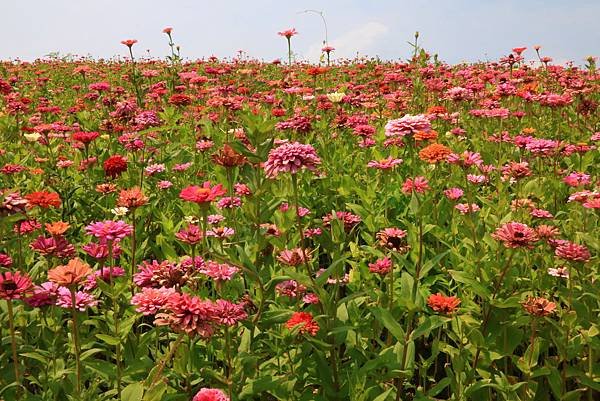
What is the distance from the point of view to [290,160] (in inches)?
81.7

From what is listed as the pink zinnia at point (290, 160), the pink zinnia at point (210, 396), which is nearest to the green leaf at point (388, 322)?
the pink zinnia at point (290, 160)

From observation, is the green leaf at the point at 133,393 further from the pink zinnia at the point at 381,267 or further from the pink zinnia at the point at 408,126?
the pink zinnia at the point at 408,126

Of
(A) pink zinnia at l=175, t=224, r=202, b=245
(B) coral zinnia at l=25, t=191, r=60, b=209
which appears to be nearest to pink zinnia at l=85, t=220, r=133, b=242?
(A) pink zinnia at l=175, t=224, r=202, b=245

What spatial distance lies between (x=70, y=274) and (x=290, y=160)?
889 mm

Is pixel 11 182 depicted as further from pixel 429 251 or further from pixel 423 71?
pixel 423 71

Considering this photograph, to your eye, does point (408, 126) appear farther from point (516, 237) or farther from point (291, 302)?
point (291, 302)

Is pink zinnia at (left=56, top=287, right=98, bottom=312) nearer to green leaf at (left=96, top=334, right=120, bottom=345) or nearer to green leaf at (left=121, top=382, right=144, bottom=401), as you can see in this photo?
green leaf at (left=96, top=334, right=120, bottom=345)


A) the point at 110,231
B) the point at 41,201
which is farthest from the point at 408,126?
the point at 41,201

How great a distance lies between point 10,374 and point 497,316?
2133 millimetres

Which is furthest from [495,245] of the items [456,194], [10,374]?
[10,374]

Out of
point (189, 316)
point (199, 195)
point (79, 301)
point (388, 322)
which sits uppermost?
point (199, 195)

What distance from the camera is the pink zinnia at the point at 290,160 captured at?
2080 mm

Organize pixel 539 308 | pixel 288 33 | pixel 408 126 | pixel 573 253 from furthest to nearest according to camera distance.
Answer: pixel 288 33 < pixel 408 126 < pixel 573 253 < pixel 539 308

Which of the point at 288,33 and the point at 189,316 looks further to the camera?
the point at 288,33
